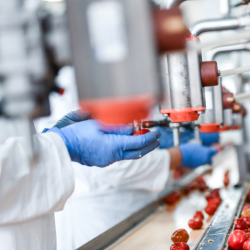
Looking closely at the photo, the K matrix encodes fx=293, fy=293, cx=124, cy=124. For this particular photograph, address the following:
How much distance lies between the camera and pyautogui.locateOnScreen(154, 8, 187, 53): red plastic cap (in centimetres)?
33

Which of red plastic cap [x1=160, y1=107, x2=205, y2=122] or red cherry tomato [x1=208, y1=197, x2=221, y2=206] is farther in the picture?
red cherry tomato [x1=208, y1=197, x2=221, y2=206]

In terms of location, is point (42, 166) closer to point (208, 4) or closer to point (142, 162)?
point (142, 162)

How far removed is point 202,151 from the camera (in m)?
2.01

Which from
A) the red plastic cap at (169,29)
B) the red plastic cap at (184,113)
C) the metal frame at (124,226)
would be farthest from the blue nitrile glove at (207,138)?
the red plastic cap at (169,29)

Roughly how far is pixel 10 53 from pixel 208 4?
2.19 m

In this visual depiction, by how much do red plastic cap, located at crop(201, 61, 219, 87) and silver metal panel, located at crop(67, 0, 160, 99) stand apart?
377 mm

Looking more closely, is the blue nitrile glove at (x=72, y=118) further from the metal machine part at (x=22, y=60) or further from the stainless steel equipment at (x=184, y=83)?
the metal machine part at (x=22, y=60)

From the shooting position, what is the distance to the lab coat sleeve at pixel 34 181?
30.0 inches

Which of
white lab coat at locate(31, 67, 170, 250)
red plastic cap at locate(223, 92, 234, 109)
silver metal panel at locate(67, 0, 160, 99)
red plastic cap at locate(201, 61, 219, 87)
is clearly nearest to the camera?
silver metal panel at locate(67, 0, 160, 99)

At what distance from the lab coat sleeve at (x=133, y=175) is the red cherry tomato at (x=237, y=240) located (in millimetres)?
575

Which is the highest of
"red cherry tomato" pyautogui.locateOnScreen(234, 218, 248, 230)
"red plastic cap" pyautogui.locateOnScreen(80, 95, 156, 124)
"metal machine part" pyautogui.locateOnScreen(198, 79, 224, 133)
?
"red plastic cap" pyautogui.locateOnScreen(80, 95, 156, 124)

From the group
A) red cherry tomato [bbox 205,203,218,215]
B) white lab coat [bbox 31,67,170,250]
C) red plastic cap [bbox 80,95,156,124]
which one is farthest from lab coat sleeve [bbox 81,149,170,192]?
red plastic cap [bbox 80,95,156,124]

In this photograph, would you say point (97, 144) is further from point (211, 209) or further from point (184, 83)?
point (211, 209)

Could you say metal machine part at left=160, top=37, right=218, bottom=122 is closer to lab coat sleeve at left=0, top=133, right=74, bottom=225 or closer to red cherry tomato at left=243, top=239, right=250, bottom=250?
lab coat sleeve at left=0, top=133, right=74, bottom=225
